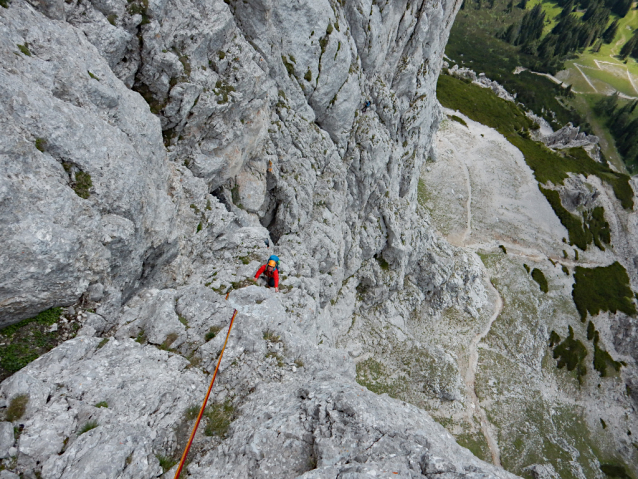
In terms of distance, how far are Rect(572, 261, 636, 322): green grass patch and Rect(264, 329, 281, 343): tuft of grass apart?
68.7 m

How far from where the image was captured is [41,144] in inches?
400

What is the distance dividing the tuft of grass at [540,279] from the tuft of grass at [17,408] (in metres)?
70.0

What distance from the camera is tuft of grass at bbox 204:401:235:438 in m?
10.5

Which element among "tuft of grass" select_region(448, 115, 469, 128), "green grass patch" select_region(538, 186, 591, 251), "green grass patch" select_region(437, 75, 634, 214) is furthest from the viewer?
"tuft of grass" select_region(448, 115, 469, 128)

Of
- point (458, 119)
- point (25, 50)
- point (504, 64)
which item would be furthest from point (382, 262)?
point (504, 64)

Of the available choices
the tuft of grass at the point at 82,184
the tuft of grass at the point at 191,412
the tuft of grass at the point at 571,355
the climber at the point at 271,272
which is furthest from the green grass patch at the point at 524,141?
the tuft of grass at the point at 82,184

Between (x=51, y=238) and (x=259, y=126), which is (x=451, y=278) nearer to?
(x=259, y=126)

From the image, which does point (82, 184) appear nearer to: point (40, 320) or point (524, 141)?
point (40, 320)

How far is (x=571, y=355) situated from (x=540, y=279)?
541 inches

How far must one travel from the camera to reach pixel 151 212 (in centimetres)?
1395

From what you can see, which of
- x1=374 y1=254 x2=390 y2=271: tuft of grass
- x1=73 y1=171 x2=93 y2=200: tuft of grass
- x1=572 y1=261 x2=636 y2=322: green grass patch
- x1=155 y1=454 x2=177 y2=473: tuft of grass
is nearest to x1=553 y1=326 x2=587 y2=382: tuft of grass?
x1=572 y1=261 x2=636 y2=322: green grass patch

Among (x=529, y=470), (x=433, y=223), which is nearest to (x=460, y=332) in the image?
(x=529, y=470)

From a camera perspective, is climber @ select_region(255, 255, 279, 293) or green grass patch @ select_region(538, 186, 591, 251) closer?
climber @ select_region(255, 255, 279, 293)

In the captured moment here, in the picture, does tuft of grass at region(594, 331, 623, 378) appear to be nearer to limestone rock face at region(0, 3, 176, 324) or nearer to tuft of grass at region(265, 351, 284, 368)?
tuft of grass at region(265, 351, 284, 368)
